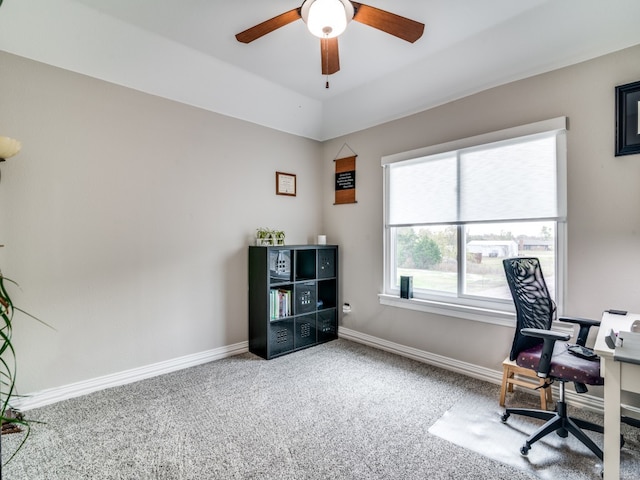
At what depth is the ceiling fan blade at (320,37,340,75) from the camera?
209 centimetres

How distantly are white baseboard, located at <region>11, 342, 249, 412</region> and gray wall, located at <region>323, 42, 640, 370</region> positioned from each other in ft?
5.57

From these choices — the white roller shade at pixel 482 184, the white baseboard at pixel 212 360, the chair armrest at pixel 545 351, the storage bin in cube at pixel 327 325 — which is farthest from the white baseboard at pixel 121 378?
the chair armrest at pixel 545 351

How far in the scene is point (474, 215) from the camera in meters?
2.90

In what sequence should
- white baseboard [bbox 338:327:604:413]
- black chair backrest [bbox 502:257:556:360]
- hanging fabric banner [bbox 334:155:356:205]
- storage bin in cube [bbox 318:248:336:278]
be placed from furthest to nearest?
hanging fabric banner [bbox 334:155:356:205]
storage bin in cube [bbox 318:248:336:278]
white baseboard [bbox 338:327:604:413]
black chair backrest [bbox 502:257:556:360]

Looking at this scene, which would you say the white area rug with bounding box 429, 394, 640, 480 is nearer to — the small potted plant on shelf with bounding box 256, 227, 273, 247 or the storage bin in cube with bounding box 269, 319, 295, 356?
the storage bin in cube with bounding box 269, 319, 295, 356

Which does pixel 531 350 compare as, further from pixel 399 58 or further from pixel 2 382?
pixel 2 382

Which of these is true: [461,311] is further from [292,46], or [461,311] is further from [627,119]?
[292,46]

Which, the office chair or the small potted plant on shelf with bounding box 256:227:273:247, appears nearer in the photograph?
the office chair

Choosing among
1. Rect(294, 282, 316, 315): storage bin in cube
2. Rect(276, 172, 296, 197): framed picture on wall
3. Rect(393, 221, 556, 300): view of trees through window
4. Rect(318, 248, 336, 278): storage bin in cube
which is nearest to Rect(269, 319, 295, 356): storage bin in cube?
Rect(294, 282, 316, 315): storage bin in cube

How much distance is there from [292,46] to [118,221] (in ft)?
6.68

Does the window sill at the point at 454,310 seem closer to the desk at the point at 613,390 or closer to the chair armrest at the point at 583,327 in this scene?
the chair armrest at the point at 583,327

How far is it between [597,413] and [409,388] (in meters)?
1.26

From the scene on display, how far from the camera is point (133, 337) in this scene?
2789 mm

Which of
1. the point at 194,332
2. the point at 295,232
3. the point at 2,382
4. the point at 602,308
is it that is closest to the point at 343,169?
the point at 295,232
